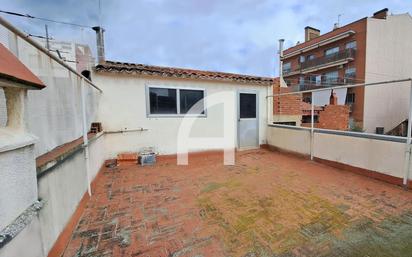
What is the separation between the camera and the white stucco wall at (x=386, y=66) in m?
19.0

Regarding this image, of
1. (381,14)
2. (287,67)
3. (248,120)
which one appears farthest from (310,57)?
(248,120)

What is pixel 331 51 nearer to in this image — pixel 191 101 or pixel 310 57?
pixel 310 57

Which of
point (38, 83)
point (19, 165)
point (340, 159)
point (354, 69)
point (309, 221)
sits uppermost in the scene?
point (354, 69)

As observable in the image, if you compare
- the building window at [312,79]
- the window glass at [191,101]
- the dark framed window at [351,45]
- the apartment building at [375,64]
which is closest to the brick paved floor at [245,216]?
the window glass at [191,101]

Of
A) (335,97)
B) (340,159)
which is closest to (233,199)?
(340,159)

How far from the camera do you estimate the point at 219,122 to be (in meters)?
6.90

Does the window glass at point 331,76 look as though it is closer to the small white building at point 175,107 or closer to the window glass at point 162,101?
the small white building at point 175,107

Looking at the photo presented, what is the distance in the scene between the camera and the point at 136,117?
5.80 meters

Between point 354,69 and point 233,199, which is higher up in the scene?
point 354,69

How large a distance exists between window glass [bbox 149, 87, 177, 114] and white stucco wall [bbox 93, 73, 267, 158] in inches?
8.4

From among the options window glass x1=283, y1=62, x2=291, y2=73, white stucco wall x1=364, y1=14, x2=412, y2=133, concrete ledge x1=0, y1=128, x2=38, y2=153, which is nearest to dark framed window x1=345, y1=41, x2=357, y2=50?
white stucco wall x1=364, y1=14, x2=412, y2=133

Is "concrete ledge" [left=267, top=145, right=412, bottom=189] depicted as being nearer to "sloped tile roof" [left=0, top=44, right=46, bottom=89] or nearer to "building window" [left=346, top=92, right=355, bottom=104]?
"sloped tile roof" [left=0, top=44, right=46, bottom=89]

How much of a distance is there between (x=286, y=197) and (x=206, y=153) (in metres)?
3.66

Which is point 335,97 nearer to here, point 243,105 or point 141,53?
point 243,105
